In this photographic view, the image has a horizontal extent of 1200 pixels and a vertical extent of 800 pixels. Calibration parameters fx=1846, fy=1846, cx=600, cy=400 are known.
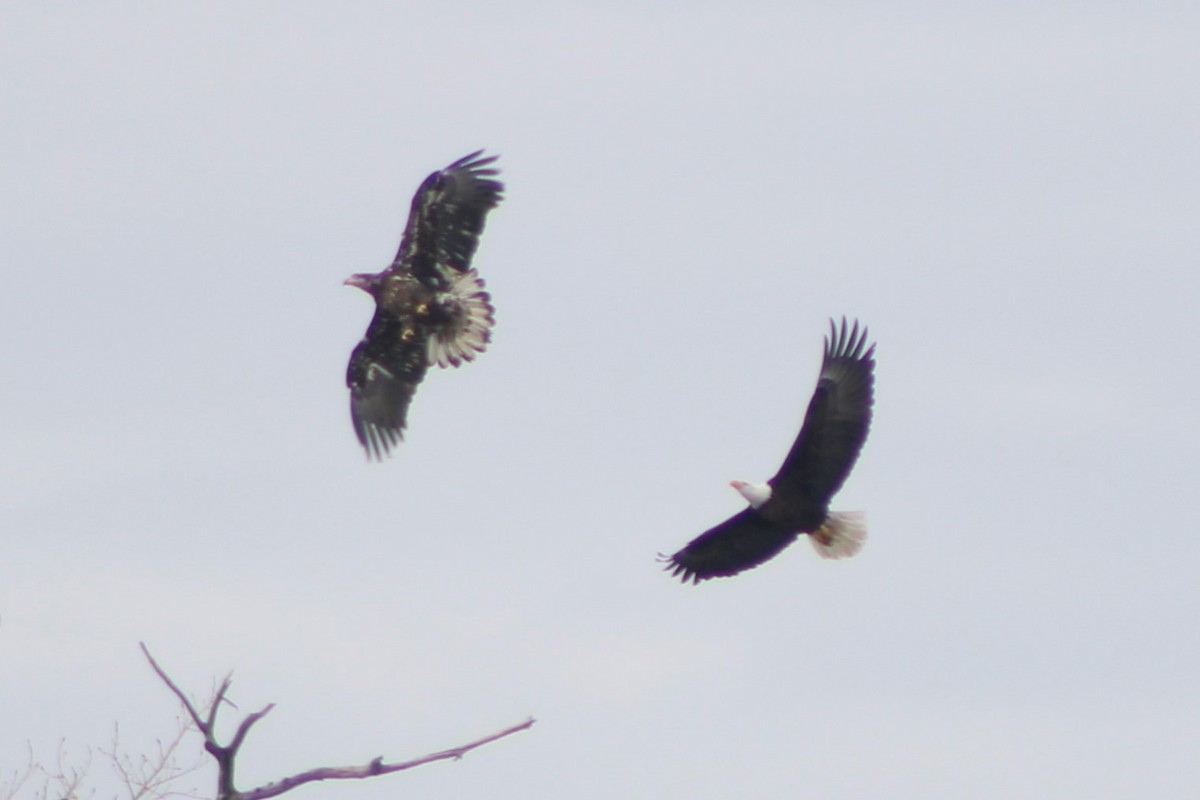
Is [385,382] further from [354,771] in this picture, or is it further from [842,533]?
[354,771]

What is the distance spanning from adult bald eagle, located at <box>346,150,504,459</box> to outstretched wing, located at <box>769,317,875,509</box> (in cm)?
265

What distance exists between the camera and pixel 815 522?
36.5ft

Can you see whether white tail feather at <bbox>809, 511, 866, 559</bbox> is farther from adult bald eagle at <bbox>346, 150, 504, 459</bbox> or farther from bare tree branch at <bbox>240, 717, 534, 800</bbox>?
bare tree branch at <bbox>240, 717, 534, 800</bbox>

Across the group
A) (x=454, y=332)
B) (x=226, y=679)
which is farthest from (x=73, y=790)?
(x=454, y=332)

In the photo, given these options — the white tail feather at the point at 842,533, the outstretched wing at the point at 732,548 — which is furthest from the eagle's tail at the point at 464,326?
the white tail feather at the point at 842,533

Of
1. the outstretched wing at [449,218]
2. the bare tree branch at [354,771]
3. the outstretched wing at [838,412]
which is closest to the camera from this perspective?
the bare tree branch at [354,771]

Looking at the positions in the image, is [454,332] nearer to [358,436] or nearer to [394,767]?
[358,436]

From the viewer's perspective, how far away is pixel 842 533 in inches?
440

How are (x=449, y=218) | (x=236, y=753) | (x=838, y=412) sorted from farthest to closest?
1. (x=449, y=218)
2. (x=838, y=412)
3. (x=236, y=753)

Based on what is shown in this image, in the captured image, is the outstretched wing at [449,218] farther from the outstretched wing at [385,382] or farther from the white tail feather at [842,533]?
the white tail feather at [842,533]

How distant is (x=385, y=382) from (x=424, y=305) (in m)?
0.67

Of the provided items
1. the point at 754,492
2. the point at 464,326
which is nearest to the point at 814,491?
the point at 754,492

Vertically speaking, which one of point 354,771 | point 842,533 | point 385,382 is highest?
point 385,382

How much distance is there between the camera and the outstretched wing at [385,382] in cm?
1271
